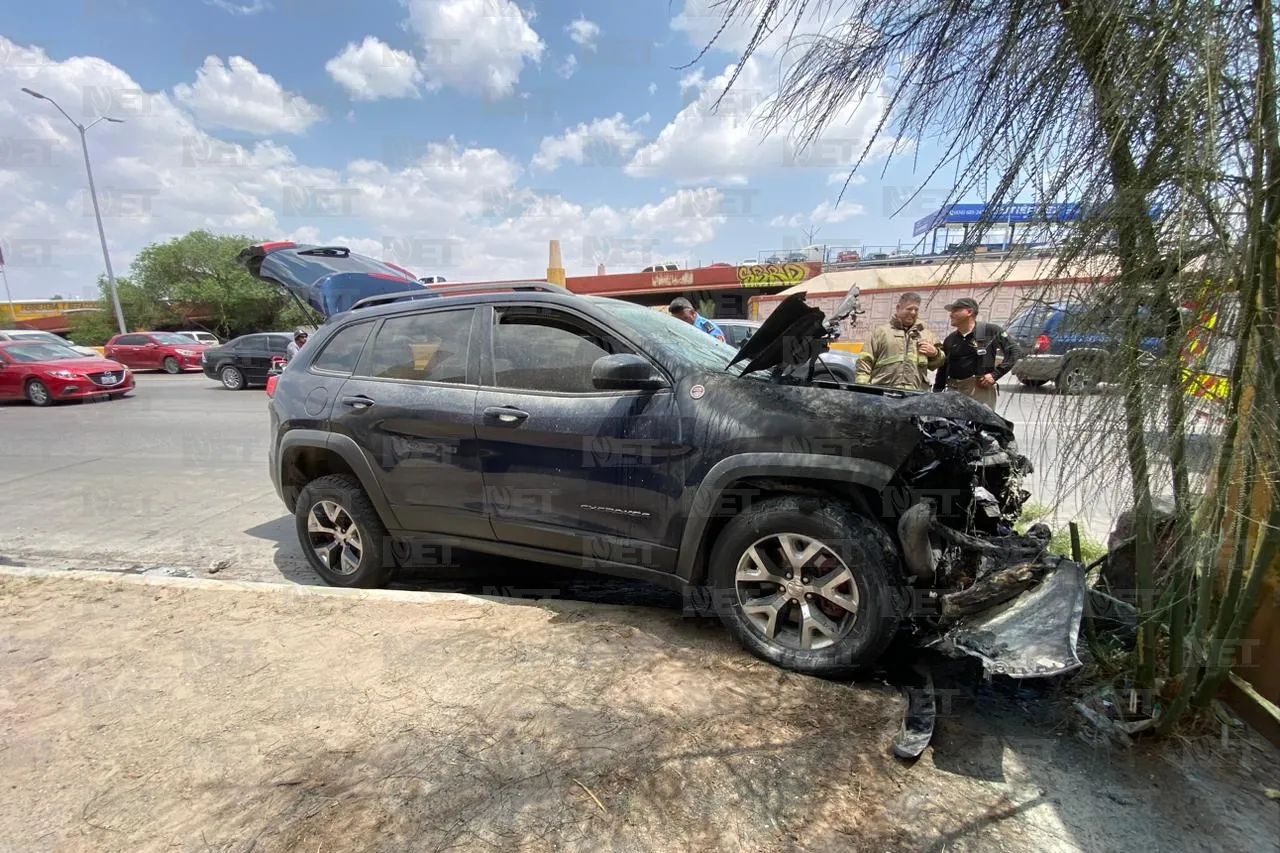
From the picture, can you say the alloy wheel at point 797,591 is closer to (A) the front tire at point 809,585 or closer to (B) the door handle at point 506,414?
(A) the front tire at point 809,585

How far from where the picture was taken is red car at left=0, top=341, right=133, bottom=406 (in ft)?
44.7

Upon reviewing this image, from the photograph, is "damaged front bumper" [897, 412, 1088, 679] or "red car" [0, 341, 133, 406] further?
"red car" [0, 341, 133, 406]

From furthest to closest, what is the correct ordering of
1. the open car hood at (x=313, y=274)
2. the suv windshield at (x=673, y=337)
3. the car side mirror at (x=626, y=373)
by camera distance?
the open car hood at (x=313, y=274) → the suv windshield at (x=673, y=337) → the car side mirror at (x=626, y=373)

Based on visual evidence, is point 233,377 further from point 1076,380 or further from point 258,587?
point 1076,380

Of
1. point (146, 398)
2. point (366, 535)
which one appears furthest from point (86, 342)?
point (366, 535)

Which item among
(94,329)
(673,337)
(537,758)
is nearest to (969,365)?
(673,337)

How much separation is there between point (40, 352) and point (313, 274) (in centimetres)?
1037

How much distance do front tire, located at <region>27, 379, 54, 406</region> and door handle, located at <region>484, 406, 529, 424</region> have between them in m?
15.4

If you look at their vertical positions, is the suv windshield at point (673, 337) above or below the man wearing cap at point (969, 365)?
above

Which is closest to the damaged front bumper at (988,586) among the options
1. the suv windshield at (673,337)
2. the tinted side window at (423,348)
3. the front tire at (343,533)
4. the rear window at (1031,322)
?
the rear window at (1031,322)

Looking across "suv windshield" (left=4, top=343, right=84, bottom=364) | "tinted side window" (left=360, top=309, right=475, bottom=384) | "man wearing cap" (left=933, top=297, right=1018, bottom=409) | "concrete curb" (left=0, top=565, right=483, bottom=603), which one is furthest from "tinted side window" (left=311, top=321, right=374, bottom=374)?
"suv windshield" (left=4, top=343, right=84, bottom=364)

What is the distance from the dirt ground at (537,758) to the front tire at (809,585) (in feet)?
0.45

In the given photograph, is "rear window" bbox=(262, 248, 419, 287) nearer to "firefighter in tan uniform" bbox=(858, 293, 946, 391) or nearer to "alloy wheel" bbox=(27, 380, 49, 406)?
"firefighter in tan uniform" bbox=(858, 293, 946, 391)

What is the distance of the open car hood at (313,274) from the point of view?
886 cm
